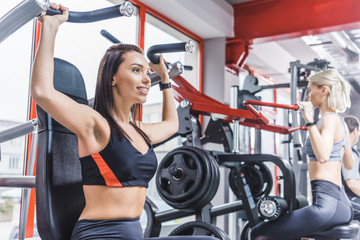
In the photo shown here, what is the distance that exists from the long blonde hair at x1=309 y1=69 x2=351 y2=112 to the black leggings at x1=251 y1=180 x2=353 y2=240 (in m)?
0.52

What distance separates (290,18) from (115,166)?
13.6 ft

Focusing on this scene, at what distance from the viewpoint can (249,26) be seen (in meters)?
5.06

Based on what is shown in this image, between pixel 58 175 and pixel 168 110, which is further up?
pixel 168 110

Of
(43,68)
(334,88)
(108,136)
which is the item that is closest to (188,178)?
(334,88)

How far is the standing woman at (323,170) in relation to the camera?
2262 millimetres

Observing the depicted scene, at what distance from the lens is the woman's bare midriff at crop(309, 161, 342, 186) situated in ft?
7.76

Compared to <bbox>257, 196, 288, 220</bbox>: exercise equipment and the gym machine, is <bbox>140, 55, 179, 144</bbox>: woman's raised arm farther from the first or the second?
<bbox>257, 196, 288, 220</bbox>: exercise equipment

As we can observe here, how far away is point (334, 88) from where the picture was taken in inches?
98.3

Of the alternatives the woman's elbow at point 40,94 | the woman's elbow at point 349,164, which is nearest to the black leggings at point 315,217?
the woman's elbow at point 349,164

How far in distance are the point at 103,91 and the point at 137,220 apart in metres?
0.45

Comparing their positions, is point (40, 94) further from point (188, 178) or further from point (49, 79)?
point (188, 178)

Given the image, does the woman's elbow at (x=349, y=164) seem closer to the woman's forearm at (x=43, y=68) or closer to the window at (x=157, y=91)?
the window at (x=157, y=91)

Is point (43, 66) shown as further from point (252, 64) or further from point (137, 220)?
point (252, 64)

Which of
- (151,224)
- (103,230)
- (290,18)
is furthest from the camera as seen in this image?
(290,18)
